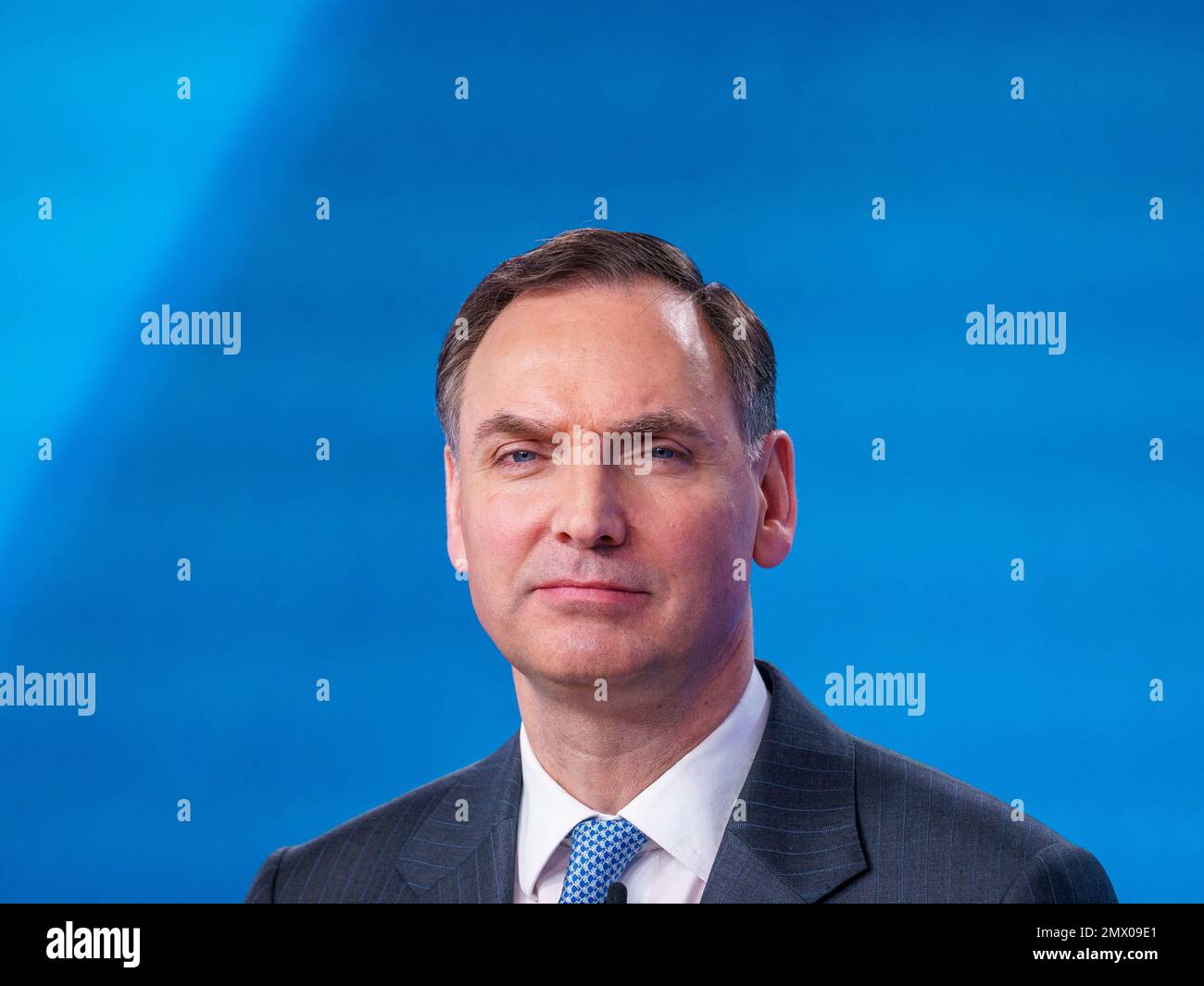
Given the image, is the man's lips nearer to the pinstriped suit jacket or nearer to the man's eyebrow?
the man's eyebrow

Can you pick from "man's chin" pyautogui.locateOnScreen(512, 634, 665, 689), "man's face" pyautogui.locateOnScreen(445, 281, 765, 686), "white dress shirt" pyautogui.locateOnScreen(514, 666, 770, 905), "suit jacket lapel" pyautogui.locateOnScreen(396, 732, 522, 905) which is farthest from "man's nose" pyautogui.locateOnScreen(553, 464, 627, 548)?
"suit jacket lapel" pyautogui.locateOnScreen(396, 732, 522, 905)

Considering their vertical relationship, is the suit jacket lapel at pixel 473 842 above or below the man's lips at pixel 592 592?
below

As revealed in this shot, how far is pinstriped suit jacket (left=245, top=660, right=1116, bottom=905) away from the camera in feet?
7.39

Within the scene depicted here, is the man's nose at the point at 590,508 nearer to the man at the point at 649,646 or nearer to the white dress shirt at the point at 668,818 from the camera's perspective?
the man at the point at 649,646

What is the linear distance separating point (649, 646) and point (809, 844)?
16.5 inches

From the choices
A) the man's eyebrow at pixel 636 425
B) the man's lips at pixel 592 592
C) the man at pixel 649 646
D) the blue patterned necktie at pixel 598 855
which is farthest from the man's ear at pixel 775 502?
the blue patterned necktie at pixel 598 855

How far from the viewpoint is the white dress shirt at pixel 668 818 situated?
230cm

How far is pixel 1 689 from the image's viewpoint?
117 inches

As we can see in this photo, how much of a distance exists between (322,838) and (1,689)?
83cm

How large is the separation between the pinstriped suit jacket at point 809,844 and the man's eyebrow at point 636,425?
49 cm

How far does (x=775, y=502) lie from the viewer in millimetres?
2521

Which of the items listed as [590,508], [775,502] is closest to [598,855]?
[590,508]
